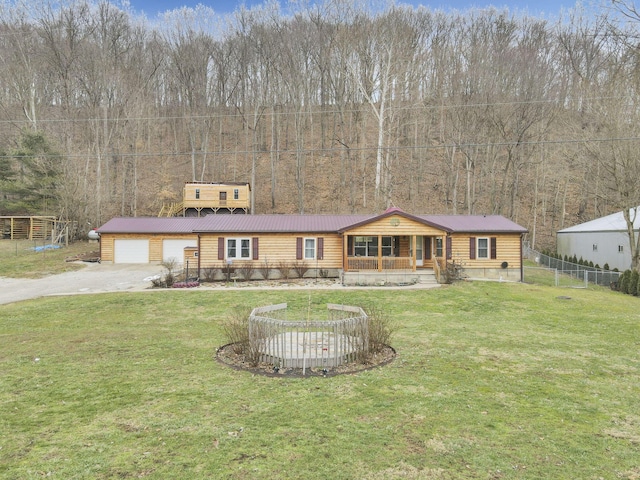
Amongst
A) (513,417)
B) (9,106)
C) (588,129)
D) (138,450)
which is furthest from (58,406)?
(9,106)

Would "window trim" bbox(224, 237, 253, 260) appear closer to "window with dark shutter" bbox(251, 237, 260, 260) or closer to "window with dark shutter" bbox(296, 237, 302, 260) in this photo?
"window with dark shutter" bbox(251, 237, 260, 260)

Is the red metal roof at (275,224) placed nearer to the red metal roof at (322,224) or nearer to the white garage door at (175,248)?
the red metal roof at (322,224)

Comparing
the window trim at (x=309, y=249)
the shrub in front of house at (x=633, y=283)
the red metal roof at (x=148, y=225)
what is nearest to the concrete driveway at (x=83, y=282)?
the red metal roof at (x=148, y=225)

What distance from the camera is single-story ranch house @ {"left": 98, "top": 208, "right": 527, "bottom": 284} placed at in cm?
2061

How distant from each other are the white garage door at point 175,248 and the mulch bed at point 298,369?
19994mm

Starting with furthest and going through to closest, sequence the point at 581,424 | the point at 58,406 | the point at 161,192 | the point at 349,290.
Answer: the point at 161,192, the point at 349,290, the point at 58,406, the point at 581,424

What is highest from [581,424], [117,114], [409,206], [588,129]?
[117,114]

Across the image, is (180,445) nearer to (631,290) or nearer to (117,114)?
(631,290)

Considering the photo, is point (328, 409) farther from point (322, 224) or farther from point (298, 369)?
point (322, 224)

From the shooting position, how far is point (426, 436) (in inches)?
194

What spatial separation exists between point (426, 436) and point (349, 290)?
12.5m

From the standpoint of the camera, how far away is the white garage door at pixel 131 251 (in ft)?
86.6

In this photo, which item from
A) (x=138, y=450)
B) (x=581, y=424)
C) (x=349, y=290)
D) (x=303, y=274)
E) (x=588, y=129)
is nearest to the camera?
(x=138, y=450)

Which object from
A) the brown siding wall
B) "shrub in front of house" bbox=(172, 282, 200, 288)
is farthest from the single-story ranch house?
the brown siding wall
